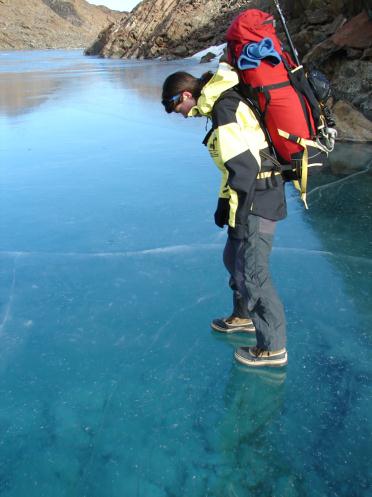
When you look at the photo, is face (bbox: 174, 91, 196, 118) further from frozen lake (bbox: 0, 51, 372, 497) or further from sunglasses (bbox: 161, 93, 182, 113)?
frozen lake (bbox: 0, 51, 372, 497)

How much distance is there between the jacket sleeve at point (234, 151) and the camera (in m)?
2.16

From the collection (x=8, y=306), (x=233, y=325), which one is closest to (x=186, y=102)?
(x=233, y=325)

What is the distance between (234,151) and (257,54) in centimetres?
43

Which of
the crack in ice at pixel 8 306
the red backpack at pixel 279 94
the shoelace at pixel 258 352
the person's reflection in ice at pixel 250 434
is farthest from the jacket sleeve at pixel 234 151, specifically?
the crack in ice at pixel 8 306

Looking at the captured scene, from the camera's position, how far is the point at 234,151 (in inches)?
85.4

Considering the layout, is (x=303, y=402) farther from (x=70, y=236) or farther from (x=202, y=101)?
(x=70, y=236)

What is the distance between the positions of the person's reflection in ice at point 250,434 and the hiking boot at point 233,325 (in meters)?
0.32

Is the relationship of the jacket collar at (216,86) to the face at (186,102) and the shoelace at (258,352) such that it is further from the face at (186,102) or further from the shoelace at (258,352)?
the shoelace at (258,352)

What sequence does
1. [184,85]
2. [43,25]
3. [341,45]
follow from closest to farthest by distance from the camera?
[184,85]
[341,45]
[43,25]

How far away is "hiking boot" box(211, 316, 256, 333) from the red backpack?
110 cm

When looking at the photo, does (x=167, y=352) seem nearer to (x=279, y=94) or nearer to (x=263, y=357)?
(x=263, y=357)

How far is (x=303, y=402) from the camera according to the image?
246 cm

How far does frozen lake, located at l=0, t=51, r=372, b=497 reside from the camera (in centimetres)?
214

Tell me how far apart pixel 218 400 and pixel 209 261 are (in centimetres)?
157
